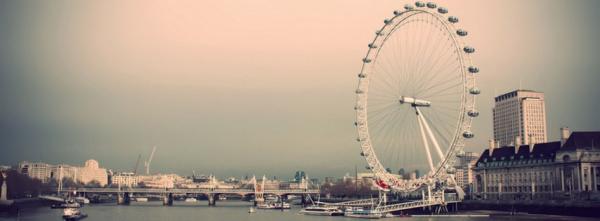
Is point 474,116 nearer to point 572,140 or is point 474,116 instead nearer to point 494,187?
point 572,140

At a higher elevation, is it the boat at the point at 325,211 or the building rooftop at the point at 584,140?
the building rooftop at the point at 584,140

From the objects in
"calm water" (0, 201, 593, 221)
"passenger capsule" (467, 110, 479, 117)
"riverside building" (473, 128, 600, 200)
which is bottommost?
"calm water" (0, 201, 593, 221)

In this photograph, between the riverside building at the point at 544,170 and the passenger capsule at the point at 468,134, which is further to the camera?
the riverside building at the point at 544,170

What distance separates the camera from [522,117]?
15112 cm

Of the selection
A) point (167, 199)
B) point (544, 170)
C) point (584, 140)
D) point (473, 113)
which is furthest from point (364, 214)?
point (167, 199)

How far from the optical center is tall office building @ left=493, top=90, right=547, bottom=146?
151500mm

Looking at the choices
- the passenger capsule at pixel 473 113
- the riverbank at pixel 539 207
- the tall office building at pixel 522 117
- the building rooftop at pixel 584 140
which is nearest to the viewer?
the riverbank at pixel 539 207

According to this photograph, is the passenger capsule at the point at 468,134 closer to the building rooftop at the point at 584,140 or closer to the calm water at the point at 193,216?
the calm water at the point at 193,216

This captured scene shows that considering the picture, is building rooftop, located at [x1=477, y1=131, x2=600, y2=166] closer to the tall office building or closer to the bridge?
the bridge

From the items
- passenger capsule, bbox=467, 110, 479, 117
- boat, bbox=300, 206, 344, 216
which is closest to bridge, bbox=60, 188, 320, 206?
boat, bbox=300, 206, 344, 216

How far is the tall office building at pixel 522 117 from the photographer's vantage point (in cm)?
15150

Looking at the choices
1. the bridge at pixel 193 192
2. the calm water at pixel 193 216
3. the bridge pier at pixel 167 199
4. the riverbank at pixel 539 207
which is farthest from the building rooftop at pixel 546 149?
the bridge pier at pixel 167 199

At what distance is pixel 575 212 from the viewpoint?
196 ft

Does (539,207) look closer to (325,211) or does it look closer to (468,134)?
(468,134)
